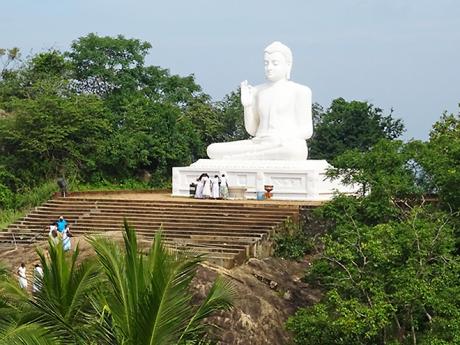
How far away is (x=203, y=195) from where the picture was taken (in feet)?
80.3

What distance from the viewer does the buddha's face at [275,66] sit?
2666 centimetres

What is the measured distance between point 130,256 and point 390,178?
8210mm

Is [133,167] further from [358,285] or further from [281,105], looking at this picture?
[358,285]

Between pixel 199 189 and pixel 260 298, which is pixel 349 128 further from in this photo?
pixel 260 298

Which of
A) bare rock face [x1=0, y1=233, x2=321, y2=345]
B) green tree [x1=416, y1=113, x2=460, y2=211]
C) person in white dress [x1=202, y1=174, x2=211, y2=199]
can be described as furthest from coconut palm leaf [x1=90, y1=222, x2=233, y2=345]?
person in white dress [x1=202, y1=174, x2=211, y2=199]

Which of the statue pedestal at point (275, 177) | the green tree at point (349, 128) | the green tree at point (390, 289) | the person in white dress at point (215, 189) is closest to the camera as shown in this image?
the green tree at point (390, 289)

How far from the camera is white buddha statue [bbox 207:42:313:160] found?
26.3 metres

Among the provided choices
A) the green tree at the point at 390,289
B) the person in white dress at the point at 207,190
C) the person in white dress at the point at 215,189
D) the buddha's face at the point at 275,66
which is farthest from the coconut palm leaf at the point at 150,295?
the buddha's face at the point at 275,66

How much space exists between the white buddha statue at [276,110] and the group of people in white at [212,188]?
1.63m

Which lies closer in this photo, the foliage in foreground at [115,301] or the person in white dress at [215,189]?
the foliage in foreground at [115,301]

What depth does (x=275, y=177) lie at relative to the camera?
24.4 metres

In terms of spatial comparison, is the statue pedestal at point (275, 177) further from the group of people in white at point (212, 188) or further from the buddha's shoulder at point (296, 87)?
the buddha's shoulder at point (296, 87)

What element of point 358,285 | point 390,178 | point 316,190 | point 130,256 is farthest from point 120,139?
point 130,256

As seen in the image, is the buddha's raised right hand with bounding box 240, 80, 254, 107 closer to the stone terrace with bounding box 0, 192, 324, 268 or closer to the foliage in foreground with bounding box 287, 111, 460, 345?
the stone terrace with bounding box 0, 192, 324, 268
